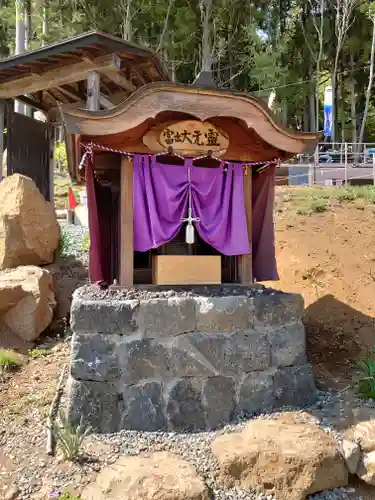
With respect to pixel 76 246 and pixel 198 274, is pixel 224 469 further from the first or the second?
pixel 76 246

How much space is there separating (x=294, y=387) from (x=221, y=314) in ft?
4.08

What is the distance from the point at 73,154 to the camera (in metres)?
6.23

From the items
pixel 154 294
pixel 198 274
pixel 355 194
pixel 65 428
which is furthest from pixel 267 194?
pixel 355 194

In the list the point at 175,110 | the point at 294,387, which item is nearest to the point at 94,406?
the point at 294,387

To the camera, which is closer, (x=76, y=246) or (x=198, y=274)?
(x=198, y=274)

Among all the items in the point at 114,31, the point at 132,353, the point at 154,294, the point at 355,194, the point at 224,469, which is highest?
the point at 114,31

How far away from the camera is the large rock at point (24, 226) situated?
806 cm

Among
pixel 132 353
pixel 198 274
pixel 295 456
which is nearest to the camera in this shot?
pixel 295 456

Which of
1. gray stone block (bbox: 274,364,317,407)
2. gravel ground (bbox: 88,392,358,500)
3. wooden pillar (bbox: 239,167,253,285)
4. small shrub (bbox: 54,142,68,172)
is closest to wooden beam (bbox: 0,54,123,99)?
wooden pillar (bbox: 239,167,253,285)

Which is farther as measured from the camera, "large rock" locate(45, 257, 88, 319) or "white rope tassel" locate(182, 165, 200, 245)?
"large rock" locate(45, 257, 88, 319)

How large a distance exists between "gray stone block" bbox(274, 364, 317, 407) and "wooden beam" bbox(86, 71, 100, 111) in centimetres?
614

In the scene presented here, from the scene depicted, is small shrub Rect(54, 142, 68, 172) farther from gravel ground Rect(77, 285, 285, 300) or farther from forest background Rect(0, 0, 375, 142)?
gravel ground Rect(77, 285, 285, 300)

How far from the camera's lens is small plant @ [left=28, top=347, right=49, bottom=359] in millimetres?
6793

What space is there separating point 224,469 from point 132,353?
1.49 metres
